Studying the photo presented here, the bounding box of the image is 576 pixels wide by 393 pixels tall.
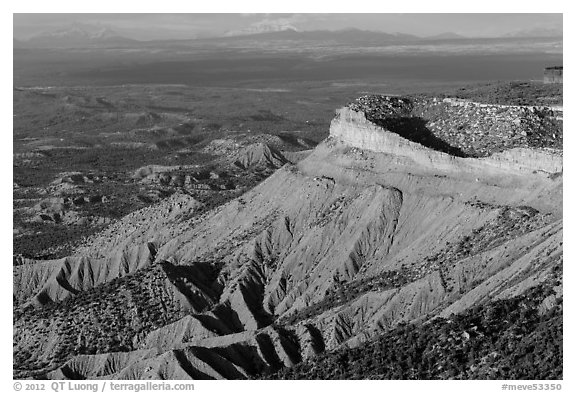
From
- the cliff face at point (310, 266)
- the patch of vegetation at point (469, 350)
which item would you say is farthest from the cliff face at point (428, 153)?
the patch of vegetation at point (469, 350)

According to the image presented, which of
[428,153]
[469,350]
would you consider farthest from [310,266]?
[469,350]

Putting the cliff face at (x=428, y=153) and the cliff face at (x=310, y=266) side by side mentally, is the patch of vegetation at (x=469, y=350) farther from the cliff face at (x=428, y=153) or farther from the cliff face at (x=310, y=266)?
the cliff face at (x=428, y=153)

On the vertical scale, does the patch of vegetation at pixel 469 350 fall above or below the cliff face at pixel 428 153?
below

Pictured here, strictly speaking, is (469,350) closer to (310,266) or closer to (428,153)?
(310,266)

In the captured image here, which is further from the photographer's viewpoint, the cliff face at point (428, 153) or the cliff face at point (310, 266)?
the cliff face at point (428, 153)

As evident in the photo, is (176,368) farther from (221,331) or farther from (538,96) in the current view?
(538,96)

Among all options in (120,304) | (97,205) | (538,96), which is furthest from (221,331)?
(97,205)

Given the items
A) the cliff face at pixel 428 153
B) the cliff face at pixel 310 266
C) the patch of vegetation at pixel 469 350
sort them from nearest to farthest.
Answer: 1. the patch of vegetation at pixel 469 350
2. the cliff face at pixel 310 266
3. the cliff face at pixel 428 153

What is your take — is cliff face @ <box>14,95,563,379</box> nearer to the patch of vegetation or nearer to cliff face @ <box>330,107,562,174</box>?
cliff face @ <box>330,107,562,174</box>

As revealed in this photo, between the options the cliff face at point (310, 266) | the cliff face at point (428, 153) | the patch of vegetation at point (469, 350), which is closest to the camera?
the patch of vegetation at point (469, 350)
